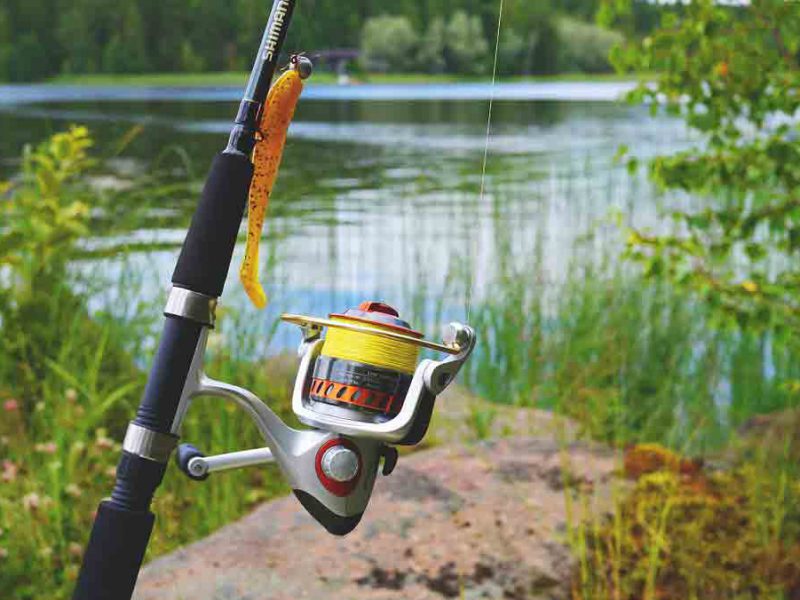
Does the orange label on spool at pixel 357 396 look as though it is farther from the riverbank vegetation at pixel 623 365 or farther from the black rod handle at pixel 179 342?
the riverbank vegetation at pixel 623 365

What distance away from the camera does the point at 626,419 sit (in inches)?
189

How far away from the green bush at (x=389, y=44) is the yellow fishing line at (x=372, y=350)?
338mm

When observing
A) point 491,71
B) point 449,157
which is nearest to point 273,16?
point 491,71

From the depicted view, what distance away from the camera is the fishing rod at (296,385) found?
3.06 ft

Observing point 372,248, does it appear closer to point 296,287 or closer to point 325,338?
point 296,287

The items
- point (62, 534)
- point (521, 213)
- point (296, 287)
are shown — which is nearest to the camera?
point (62, 534)

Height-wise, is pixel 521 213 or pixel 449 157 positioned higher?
pixel 449 157

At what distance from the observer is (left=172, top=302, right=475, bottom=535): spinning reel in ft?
3.09

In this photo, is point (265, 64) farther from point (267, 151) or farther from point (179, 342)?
point (179, 342)

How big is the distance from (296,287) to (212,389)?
145 inches

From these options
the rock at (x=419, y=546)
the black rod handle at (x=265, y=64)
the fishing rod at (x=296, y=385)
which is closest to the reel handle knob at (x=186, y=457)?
the fishing rod at (x=296, y=385)

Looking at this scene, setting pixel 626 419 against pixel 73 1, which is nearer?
pixel 626 419

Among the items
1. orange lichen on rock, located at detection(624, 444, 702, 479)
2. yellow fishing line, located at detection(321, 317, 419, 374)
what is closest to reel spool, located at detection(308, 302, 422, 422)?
yellow fishing line, located at detection(321, 317, 419, 374)

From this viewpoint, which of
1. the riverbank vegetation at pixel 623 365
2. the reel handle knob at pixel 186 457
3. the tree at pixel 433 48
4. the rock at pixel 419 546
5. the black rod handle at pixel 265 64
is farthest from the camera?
the riverbank vegetation at pixel 623 365
